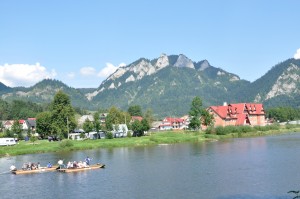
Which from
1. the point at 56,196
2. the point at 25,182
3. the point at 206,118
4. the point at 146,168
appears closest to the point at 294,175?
the point at 146,168

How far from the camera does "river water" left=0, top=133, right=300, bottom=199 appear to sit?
4684 centimetres

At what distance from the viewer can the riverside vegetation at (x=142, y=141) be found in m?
105

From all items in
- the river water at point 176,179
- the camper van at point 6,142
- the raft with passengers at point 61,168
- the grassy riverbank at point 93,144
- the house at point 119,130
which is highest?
the house at point 119,130

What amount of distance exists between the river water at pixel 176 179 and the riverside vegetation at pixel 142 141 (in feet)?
81.6

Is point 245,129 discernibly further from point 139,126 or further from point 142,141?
point 142,141

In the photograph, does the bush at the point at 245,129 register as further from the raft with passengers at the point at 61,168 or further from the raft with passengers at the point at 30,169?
the raft with passengers at the point at 30,169

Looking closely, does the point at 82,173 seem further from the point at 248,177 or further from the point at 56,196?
the point at 248,177

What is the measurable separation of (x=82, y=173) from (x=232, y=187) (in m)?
27.9

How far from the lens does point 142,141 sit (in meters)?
115

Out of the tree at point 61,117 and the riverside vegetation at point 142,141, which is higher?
the tree at point 61,117

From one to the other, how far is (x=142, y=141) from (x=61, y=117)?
31.1 metres

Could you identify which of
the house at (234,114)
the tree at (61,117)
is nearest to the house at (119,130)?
the tree at (61,117)

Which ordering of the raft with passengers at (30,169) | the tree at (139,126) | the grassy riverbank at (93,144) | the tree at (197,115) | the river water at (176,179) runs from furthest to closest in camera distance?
the tree at (139,126)
the tree at (197,115)
the grassy riverbank at (93,144)
the raft with passengers at (30,169)
the river water at (176,179)

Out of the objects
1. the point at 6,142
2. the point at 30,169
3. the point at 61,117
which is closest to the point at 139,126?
the point at 61,117
